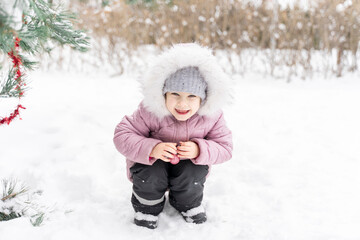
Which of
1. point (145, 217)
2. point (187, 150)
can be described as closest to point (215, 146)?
point (187, 150)

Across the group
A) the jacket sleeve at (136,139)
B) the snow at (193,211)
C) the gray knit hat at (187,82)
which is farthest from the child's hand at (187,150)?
the snow at (193,211)

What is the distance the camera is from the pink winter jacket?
5.47ft

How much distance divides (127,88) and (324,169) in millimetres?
2908

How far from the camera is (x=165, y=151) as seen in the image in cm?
161

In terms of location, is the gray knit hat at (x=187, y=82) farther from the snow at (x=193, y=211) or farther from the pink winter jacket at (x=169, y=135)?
the snow at (x=193, y=211)

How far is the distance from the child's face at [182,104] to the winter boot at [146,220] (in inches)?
22.0

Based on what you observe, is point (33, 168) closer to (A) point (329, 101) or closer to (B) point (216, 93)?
(B) point (216, 93)

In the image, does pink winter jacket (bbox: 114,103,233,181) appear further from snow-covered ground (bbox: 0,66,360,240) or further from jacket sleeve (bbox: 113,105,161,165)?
snow-covered ground (bbox: 0,66,360,240)

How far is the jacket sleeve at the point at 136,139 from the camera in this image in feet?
5.41

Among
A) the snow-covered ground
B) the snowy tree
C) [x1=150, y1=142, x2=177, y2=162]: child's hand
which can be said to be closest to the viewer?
the snowy tree

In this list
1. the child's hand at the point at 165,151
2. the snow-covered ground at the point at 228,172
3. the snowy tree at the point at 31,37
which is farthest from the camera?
the snow-covered ground at the point at 228,172

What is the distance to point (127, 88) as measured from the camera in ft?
14.9

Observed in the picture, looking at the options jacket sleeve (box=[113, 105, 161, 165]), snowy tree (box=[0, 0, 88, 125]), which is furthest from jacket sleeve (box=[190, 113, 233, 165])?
snowy tree (box=[0, 0, 88, 125])

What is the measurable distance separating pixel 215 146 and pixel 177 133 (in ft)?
0.70
